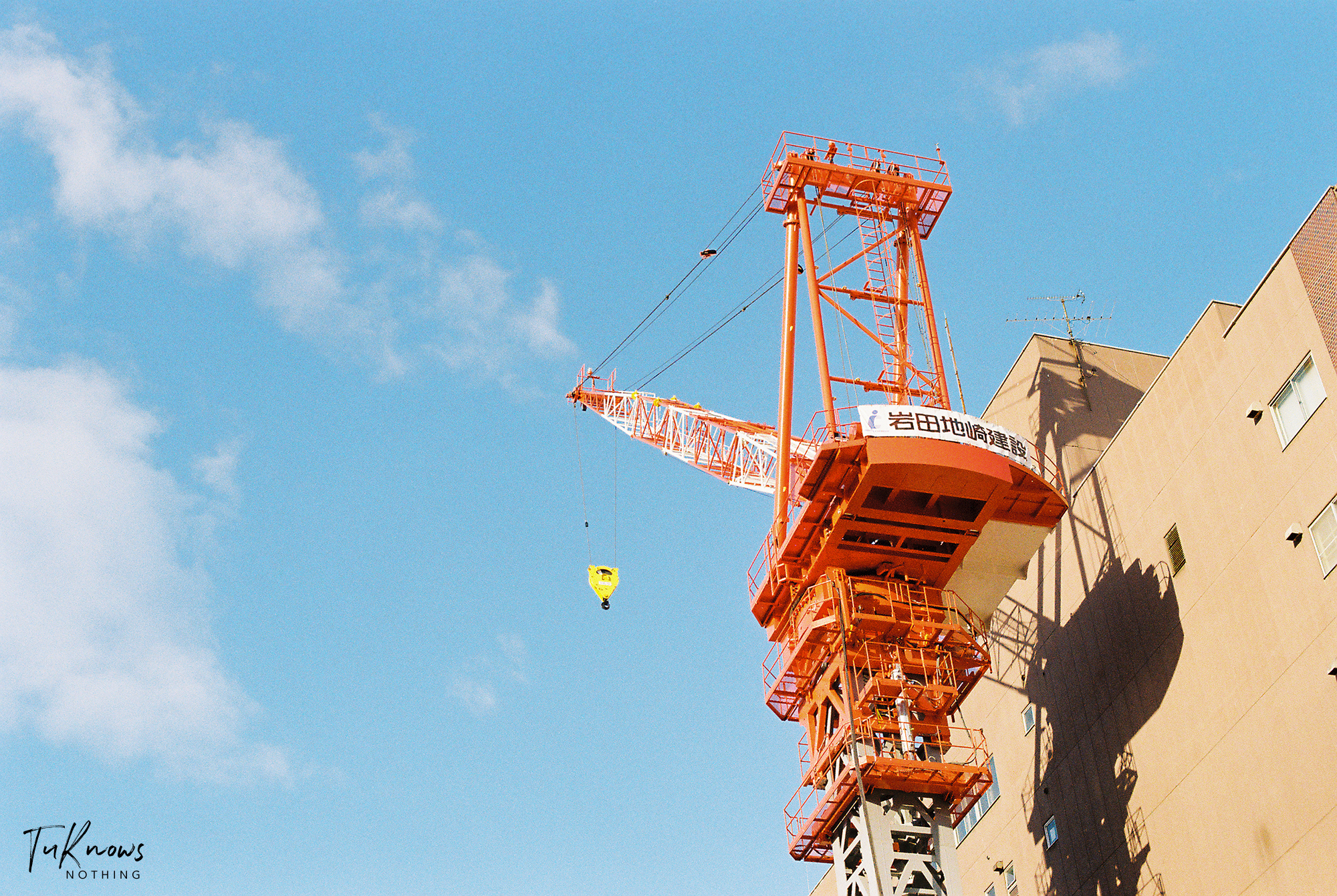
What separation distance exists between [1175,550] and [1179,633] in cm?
256

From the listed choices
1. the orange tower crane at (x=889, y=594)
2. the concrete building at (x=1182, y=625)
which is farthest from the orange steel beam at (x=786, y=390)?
the concrete building at (x=1182, y=625)

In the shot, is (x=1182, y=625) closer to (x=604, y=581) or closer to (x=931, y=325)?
(x=931, y=325)

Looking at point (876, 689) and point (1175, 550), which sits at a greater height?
point (1175, 550)

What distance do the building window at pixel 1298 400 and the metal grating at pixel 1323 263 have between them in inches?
36.7

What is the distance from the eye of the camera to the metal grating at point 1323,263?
32906 millimetres

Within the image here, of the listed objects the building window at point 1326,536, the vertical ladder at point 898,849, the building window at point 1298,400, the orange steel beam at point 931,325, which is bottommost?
the vertical ladder at point 898,849

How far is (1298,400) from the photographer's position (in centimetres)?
3431

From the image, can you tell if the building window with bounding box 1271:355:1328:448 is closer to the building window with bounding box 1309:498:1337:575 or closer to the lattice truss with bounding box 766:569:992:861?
the building window with bounding box 1309:498:1337:575

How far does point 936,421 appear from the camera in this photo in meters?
37.7

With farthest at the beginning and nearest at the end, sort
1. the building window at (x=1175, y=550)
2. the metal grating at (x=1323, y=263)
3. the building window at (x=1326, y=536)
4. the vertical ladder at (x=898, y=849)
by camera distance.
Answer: the building window at (x=1175, y=550), the vertical ladder at (x=898, y=849), the metal grating at (x=1323, y=263), the building window at (x=1326, y=536)

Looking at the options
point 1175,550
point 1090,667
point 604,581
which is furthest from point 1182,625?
point 604,581

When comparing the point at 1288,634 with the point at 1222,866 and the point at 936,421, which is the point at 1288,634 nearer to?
the point at 1222,866

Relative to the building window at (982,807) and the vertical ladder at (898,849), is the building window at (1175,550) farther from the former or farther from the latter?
the building window at (982,807)

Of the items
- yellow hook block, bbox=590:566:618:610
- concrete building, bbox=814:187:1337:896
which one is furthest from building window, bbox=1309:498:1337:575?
yellow hook block, bbox=590:566:618:610
